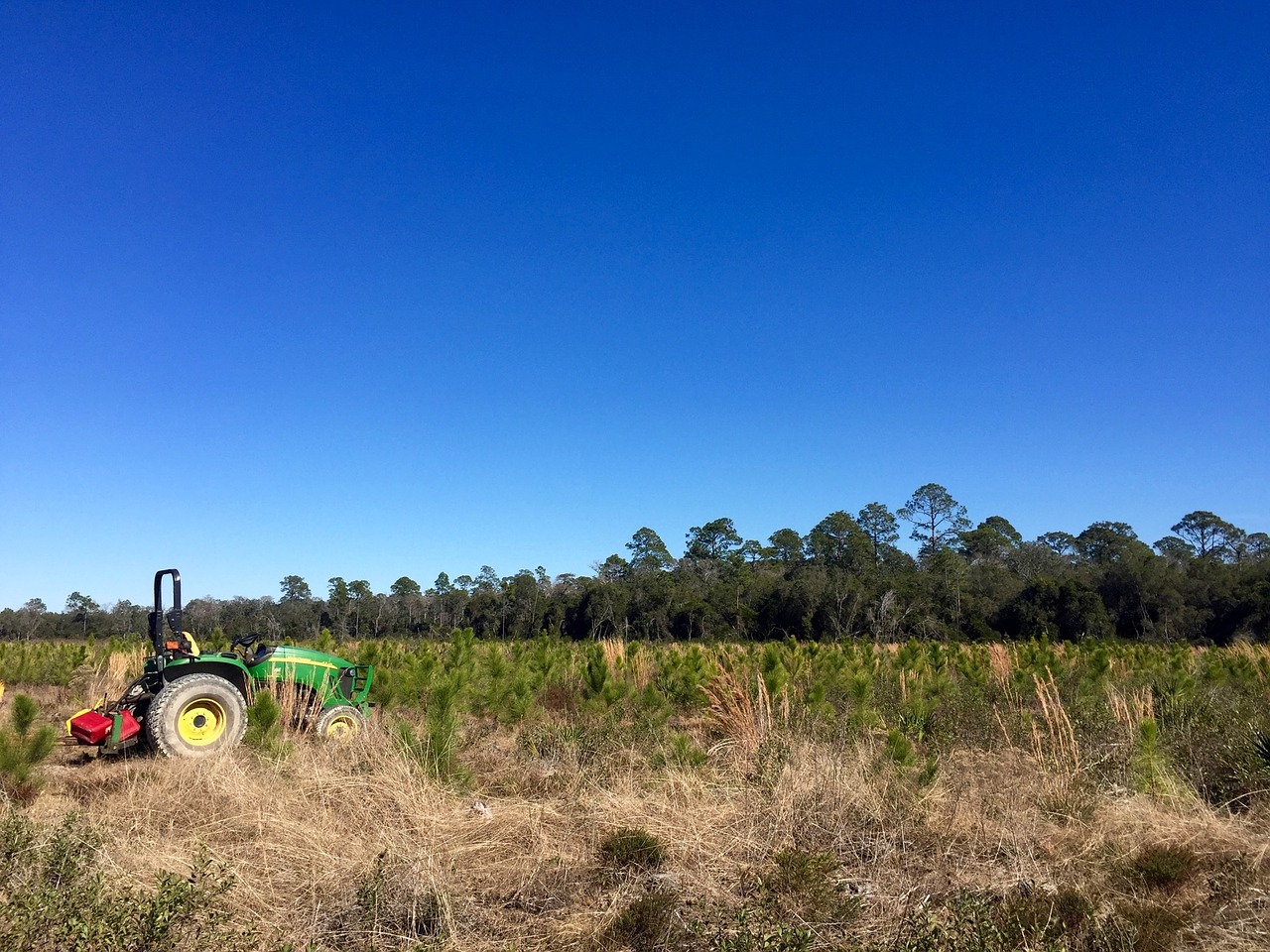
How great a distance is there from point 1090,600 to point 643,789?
97.1ft

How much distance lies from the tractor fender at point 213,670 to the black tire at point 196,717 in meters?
0.21

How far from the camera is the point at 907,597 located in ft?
108

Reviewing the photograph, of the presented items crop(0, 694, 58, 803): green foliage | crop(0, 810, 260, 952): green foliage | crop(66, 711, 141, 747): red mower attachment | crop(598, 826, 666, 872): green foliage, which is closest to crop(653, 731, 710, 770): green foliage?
crop(598, 826, 666, 872): green foliage

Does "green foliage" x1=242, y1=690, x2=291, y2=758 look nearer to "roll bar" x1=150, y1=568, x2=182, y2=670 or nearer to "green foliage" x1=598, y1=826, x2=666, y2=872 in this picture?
"roll bar" x1=150, y1=568, x2=182, y2=670

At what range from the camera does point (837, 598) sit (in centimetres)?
3359

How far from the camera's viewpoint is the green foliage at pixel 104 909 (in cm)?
303

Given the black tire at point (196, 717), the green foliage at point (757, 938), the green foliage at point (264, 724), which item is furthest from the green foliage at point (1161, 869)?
the black tire at point (196, 717)

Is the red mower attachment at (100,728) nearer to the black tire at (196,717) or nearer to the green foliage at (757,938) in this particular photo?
the black tire at (196,717)

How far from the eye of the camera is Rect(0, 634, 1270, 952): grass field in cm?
342

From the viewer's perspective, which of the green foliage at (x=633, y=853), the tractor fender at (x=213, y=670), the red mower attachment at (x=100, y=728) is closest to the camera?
the green foliage at (x=633, y=853)

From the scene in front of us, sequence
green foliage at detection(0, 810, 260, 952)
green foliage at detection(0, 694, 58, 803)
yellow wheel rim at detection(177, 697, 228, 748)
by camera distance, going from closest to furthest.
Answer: green foliage at detection(0, 810, 260, 952)
green foliage at detection(0, 694, 58, 803)
yellow wheel rim at detection(177, 697, 228, 748)

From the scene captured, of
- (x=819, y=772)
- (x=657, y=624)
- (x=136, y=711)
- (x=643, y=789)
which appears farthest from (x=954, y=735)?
(x=657, y=624)

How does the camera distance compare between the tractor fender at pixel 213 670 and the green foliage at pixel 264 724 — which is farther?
the tractor fender at pixel 213 670

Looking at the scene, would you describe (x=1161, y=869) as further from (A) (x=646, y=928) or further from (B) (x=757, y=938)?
(A) (x=646, y=928)
